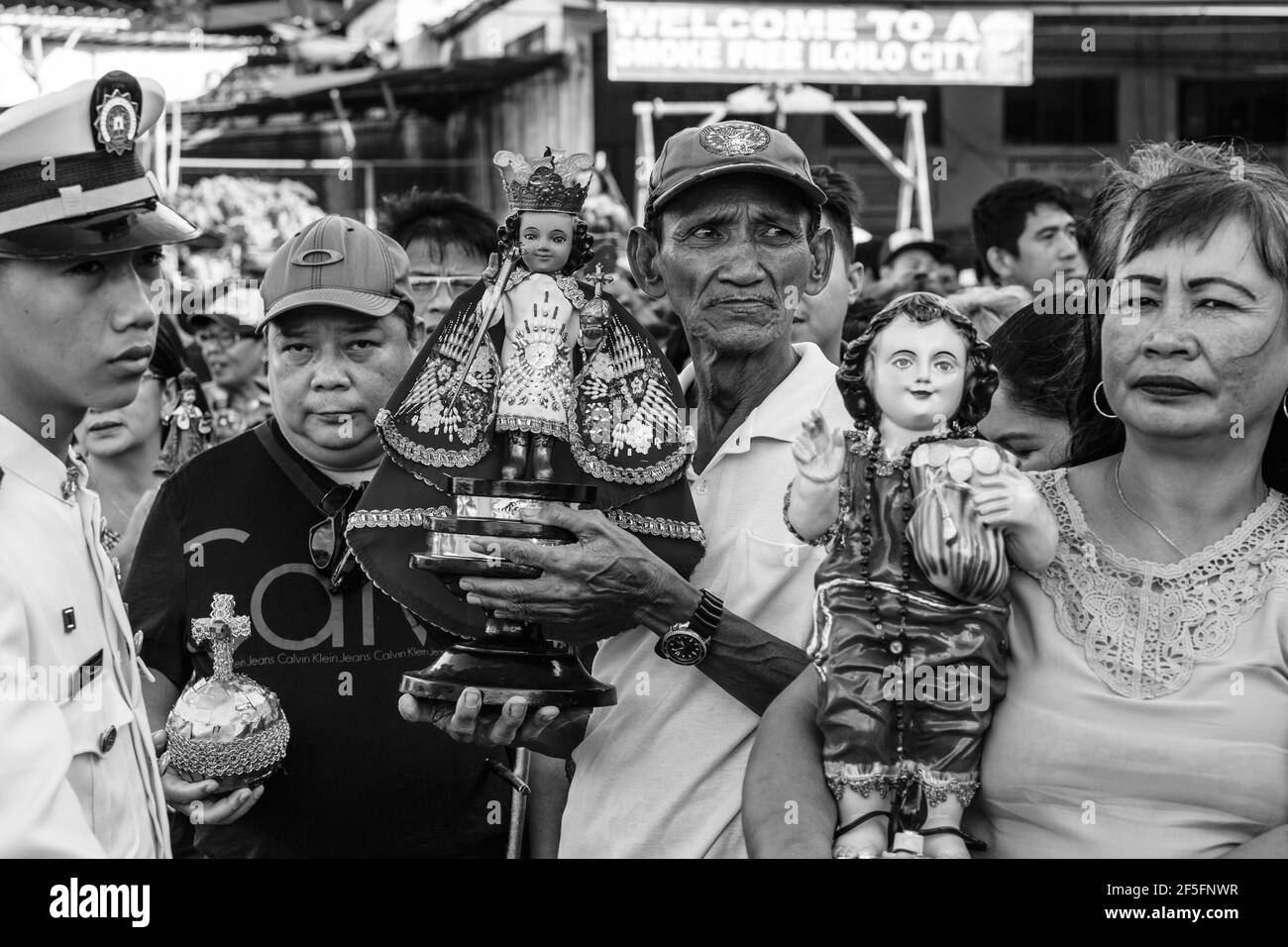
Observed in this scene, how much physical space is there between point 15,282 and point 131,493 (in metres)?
2.80

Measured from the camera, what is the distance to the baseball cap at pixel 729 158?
284 cm

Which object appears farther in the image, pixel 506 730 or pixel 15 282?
pixel 506 730

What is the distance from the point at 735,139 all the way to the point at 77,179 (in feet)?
4.11

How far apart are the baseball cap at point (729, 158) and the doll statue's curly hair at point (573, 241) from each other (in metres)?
0.29

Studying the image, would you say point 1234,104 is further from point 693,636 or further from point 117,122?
point 117,122

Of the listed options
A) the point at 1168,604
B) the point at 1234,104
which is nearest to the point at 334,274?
the point at 1168,604

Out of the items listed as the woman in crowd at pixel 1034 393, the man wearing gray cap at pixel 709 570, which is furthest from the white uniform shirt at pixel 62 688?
the woman in crowd at pixel 1034 393

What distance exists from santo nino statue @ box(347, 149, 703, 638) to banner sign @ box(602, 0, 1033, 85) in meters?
10.6

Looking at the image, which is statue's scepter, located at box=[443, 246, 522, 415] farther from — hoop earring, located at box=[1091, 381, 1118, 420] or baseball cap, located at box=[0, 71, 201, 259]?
hoop earring, located at box=[1091, 381, 1118, 420]

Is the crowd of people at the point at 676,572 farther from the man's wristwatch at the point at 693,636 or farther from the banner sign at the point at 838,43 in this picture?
the banner sign at the point at 838,43

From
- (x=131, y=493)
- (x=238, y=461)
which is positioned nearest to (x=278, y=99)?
(x=131, y=493)
